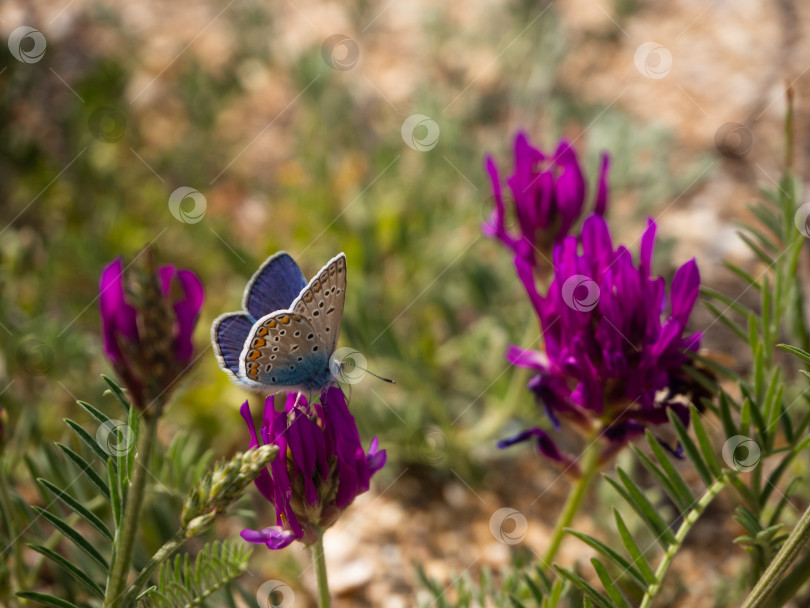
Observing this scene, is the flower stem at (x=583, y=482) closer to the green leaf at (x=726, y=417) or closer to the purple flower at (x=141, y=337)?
the green leaf at (x=726, y=417)

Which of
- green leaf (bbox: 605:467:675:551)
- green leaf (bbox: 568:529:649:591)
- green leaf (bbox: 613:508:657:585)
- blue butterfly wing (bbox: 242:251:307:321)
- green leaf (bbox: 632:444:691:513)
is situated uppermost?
green leaf (bbox: 632:444:691:513)

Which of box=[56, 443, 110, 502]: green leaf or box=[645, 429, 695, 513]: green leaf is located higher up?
box=[645, 429, 695, 513]: green leaf

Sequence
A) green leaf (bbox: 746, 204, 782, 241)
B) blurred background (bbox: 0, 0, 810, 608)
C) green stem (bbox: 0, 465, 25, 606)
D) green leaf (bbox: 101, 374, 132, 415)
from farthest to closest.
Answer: blurred background (bbox: 0, 0, 810, 608), green leaf (bbox: 746, 204, 782, 241), green stem (bbox: 0, 465, 25, 606), green leaf (bbox: 101, 374, 132, 415)

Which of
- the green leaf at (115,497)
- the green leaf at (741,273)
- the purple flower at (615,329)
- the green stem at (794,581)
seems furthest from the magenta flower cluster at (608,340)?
the green leaf at (115,497)

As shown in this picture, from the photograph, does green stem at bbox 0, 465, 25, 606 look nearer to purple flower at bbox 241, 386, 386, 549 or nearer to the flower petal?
the flower petal

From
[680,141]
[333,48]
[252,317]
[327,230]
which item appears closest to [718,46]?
[680,141]

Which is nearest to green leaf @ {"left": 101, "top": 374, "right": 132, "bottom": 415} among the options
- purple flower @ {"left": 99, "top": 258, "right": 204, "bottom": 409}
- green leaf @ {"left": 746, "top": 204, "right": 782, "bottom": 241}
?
purple flower @ {"left": 99, "top": 258, "right": 204, "bottom": 409}

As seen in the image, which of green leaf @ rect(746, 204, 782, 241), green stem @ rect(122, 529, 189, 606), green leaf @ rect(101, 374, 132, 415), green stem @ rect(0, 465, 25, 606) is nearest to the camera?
green stem @ rect(122, 529, 189, 606)

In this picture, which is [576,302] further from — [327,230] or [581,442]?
[327,230]
